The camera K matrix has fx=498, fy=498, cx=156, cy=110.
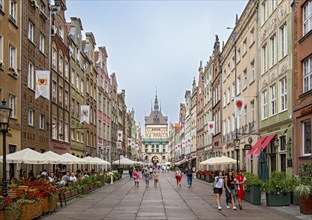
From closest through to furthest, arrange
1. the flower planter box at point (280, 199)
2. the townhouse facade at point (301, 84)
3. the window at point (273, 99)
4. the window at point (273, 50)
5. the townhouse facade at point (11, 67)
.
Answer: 1. the flower planter box at point (280, 199)
2. the townhouse facade at point (301, 84)
3. the townhouse facade at point (11, 67)
4. the window at point (273, 99)
5. the window at point (273, 50)

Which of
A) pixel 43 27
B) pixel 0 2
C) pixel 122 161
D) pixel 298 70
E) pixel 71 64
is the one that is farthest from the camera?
pixel 122 161

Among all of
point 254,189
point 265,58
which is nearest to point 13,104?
point 254,189

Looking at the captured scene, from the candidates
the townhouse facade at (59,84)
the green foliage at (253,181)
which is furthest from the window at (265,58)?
the townhouse facade at (59,84)

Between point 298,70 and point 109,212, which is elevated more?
point 298,70

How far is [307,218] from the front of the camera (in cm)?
1675

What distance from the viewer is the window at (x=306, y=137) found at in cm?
2398

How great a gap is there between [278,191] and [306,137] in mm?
Result: 4425

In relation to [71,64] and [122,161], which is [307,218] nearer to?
[71,64]

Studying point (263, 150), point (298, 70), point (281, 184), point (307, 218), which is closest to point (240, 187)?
point (281, 184)

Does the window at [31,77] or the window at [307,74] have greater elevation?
the window at [31,77]

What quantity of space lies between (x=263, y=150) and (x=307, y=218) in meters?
15.7

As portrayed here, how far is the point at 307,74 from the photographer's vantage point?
24.4 metres

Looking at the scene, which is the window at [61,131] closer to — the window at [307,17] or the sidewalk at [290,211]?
the sidewalk at [290,211]

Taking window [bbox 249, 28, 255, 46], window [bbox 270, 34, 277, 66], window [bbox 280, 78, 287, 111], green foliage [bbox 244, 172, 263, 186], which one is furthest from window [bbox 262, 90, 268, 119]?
green foliage [bbox 244, 172, 263, 186]
